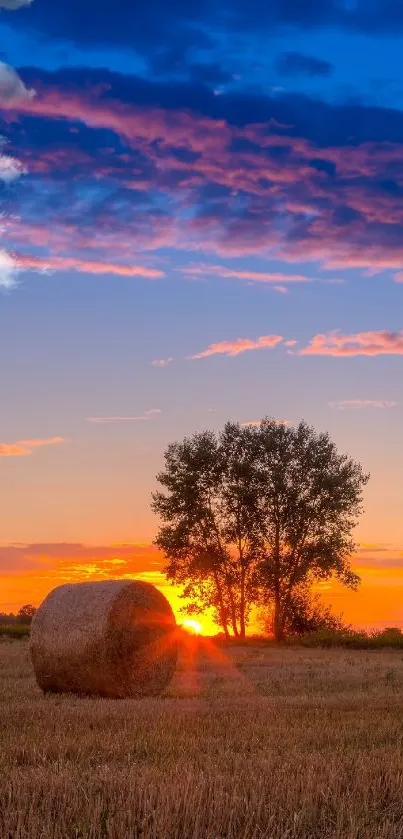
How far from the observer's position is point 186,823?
616 cm

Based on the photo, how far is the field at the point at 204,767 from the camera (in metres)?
6.26

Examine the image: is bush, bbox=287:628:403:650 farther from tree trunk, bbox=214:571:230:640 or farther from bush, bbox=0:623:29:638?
bush, bbox=0:623:29:638

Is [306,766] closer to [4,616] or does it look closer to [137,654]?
[137,654]

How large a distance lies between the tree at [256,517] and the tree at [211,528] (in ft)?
0.16

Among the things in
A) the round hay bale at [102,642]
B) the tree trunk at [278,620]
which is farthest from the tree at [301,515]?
the round hay bale at [102,642]

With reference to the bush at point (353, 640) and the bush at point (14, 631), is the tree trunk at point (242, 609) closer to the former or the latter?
the bush at point (353, 640)

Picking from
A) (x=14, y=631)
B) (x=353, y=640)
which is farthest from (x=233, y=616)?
(x=14, y=631)

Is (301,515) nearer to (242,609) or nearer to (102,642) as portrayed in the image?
(242,609)

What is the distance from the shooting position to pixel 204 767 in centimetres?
827

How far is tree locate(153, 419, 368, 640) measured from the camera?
144 ft

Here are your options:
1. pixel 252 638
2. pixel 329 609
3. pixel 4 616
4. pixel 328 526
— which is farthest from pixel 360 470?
pixel 4 616

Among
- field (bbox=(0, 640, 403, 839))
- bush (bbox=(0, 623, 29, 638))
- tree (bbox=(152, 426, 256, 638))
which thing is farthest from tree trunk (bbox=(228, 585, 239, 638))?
field (bbox=(0, 640, 403, 839))

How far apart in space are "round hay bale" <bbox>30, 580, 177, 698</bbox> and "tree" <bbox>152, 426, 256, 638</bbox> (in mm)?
25113

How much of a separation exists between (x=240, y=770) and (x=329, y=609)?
3779cm
